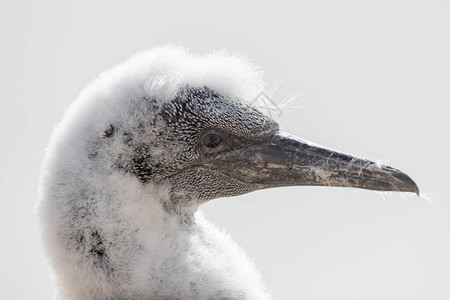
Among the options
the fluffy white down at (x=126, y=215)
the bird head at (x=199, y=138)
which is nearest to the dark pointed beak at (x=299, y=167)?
the bird head at (x=199, y=138)

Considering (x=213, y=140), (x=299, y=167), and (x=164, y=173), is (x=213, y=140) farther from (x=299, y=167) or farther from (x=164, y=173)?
(x=299, y=167)

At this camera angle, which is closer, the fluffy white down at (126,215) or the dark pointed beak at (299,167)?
the fluffy white down at (126,215)

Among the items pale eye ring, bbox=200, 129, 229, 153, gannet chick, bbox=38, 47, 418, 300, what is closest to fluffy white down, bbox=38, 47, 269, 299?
gannet chick, bbox=38, 47, 418, 300

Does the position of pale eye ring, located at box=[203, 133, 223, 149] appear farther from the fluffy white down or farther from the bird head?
the fluffy white down

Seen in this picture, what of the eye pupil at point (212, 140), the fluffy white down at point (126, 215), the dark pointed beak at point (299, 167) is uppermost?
the dark pointed beak at point (299, 167)

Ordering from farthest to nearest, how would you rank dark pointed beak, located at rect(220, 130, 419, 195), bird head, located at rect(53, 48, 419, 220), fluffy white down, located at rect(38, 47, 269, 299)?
1. dark pointed beak, located at rect(220, 130, 419, 195)
2. bird head, located at rect(53, 48, 419, 220)
3. fluffy white down, located at rect(38, 47, 269, 299)

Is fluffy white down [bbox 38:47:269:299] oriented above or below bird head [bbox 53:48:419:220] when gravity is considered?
below

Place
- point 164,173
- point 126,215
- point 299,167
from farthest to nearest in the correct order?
1. point 299,167
2. point 164,173
3. point 126,215

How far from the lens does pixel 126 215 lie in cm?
434

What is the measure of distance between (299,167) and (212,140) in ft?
1.70

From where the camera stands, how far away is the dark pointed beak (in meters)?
4.62

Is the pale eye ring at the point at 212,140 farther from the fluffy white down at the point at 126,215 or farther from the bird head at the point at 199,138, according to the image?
the fluffy white down at the point at 126,215

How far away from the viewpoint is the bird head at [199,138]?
14.7 ft

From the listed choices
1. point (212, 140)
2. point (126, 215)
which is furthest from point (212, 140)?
point (126, 215)
